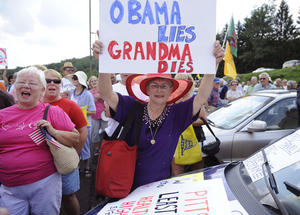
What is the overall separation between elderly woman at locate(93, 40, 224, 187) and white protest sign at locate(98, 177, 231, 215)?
13 cm

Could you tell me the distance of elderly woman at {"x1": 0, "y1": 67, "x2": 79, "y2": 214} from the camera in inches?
73.6

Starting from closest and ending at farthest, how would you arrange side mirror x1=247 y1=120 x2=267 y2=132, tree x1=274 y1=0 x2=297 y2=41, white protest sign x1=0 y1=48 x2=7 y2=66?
side mirror x1=247 y1=120 x2=267 y2=132 < white protest sign x1=0 y1=48 x2=7 y2=66 < tree x1=274 y1=0 x2=297 y2=41

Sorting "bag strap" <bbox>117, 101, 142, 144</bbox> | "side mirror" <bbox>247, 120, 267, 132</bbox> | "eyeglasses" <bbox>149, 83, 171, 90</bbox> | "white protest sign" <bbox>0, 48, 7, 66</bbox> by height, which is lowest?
"side mirror" <bbox>247, 120, 267, 132</bbox>

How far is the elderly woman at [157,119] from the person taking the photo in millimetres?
1847

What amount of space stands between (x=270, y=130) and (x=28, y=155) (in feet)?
10.4

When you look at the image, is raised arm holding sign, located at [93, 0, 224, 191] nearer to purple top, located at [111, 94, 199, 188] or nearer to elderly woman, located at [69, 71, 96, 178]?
purple top, located at [111, 94, 199, 188]

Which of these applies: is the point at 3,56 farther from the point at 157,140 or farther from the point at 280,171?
the point at 280,171

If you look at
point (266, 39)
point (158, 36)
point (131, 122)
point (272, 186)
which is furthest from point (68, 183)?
point (266, 39)

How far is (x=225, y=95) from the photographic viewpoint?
8.60 metres

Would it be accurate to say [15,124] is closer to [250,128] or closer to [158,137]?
[158,137]

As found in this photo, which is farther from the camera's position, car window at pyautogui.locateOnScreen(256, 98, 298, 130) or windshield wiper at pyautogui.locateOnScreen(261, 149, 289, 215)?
car window at pyautogui.locateOnScreen(256, 98, 298, 130)

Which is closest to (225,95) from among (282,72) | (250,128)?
(250,128)

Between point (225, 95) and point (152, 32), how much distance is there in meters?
7.39

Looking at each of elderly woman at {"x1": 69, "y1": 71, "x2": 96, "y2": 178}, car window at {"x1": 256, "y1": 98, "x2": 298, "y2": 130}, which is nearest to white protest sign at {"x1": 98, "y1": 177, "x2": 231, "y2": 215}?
car window at {"x1": 256, "y1": 98, "x2": 298, "y2": 130}
